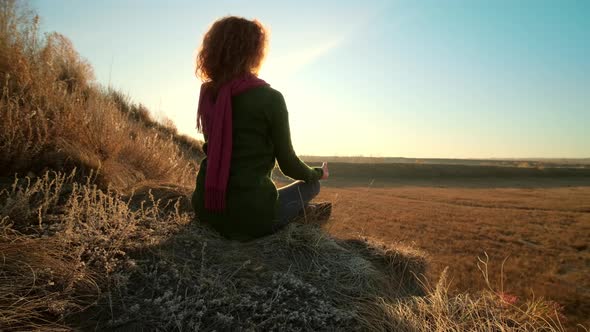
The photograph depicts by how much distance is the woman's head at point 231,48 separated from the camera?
7.27ft

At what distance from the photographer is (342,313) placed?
5.42 feet

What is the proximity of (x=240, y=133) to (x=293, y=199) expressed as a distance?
0.65 metres

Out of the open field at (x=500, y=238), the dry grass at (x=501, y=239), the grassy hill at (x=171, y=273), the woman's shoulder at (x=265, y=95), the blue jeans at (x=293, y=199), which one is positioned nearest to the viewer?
the grassy hill at (x=171, y=273)

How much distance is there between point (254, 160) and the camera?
7.53ft

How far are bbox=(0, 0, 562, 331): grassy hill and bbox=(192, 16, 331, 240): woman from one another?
209 mm

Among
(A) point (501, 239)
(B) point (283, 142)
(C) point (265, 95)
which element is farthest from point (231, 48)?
(A) point (501, 239)

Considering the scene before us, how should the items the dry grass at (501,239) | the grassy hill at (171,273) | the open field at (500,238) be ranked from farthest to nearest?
1. the open field at (500,238)
2. the dry grass at (501,239)
3. the grassy hill at (171,273)

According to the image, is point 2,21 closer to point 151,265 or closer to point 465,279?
point 151,265

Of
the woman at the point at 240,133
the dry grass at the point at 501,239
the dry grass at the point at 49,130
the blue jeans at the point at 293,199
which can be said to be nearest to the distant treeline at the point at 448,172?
the dry grass at the point at 501,239

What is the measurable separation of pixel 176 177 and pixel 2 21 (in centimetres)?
249

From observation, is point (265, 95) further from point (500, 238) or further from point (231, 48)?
point (500, 238)

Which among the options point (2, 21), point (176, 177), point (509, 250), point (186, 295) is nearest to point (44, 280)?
point (186, 295)

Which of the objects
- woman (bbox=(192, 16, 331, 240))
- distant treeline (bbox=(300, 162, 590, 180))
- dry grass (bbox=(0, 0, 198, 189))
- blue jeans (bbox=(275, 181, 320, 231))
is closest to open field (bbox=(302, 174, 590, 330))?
blue jeans (bbox=(275, 181, 320, 231))

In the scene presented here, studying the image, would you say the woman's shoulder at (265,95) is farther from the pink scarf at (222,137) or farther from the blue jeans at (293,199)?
the blue jeans at (293,199)
